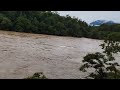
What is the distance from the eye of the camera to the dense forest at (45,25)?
18.9 metres

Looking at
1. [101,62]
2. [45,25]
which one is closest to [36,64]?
[101,62]

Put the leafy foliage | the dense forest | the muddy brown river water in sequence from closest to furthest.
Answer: the leafy foliage → the muddy brown river water → the dense forest

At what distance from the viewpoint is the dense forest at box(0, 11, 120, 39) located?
18.9m

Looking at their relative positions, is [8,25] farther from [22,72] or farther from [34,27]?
[22,72]

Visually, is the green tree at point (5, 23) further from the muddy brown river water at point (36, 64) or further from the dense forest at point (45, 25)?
the muddy brown river water at point (36, 64)

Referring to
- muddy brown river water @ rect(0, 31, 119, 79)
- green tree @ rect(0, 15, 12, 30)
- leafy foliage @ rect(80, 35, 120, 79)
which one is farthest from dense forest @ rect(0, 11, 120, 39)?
leafy foliage @ rect(80, 35, 120, 79)

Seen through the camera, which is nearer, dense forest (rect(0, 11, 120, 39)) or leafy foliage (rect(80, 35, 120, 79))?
leafy foliage (rect(80, 35, 120, 79))

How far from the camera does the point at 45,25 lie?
1983 centimetres

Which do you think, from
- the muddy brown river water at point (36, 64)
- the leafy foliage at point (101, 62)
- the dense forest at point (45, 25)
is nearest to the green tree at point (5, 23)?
the dense forest at point (45, 25)

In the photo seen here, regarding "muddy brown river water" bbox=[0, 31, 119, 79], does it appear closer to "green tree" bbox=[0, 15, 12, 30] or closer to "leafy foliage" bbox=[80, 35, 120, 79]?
"leafy foliage" bbox=[80, 35, 120, 79]

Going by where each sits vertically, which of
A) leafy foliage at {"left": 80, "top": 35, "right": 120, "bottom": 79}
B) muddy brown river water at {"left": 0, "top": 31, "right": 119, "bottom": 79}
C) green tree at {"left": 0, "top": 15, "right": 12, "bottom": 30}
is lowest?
muddy brown river water at {"left": 0, "top": 31, "right": 119, "bottom": 79}

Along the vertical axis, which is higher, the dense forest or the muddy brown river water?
the dense forest

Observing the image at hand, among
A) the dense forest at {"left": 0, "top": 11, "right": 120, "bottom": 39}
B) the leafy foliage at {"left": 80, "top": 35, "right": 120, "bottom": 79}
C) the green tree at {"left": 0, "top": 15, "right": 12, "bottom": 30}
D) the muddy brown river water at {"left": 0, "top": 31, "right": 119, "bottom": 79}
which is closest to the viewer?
the leafy foliage at {"left": 80, "top": 35, "right": 120, "bottom": 79}
